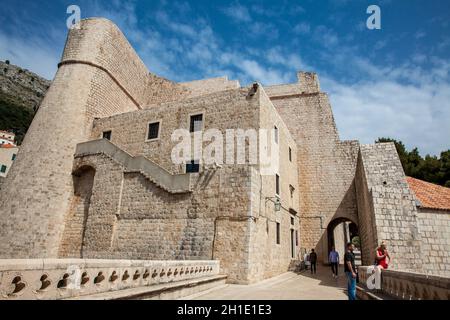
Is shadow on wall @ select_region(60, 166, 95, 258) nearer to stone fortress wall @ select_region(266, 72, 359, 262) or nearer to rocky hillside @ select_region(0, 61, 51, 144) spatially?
stone fortress wall @ select_region(266, 72, 359, 262)

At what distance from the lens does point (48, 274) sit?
12.1ft

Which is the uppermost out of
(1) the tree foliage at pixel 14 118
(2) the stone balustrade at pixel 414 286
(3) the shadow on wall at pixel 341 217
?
(1) the tree foliage at pixel 14 118

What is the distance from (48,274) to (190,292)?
4.28m

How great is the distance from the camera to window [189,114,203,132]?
15.2m

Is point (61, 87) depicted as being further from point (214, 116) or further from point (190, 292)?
point (190, 292)

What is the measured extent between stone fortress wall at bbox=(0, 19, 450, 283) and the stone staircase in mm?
107

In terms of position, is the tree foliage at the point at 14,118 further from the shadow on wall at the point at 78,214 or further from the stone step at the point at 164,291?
the stone step at the point at 164,291

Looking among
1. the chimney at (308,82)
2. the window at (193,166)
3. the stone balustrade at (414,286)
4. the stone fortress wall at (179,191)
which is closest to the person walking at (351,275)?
the stone balustrade at (414,286)

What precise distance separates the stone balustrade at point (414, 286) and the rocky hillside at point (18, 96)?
7636 cm

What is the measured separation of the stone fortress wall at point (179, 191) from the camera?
10.9 meters

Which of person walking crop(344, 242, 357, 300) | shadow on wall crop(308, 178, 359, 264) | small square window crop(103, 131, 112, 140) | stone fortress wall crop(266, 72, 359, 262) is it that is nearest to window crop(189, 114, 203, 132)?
small square window crop(103, 131, 112, 140)

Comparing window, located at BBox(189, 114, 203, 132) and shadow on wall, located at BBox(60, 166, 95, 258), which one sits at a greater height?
window, located at BBox(189, 114, 203, 132)

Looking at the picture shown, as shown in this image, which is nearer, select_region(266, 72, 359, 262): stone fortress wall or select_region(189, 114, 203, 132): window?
select_region(189, 114, 203, 132): window

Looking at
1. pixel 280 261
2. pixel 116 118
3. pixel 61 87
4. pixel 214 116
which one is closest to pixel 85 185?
pixel 116 118
